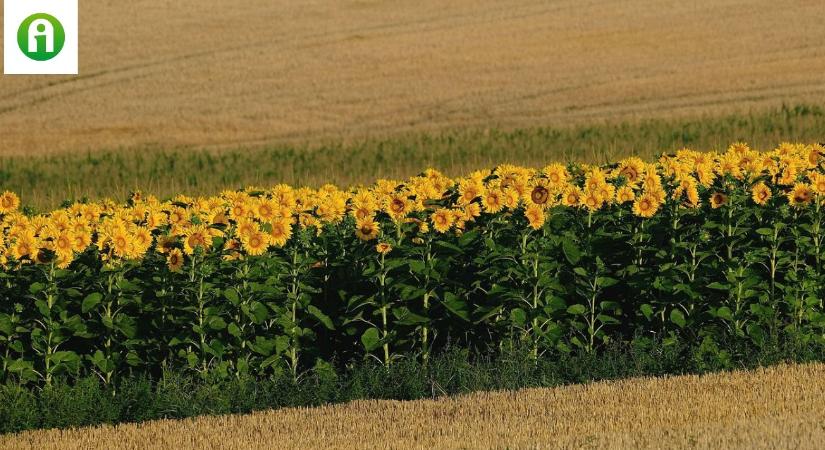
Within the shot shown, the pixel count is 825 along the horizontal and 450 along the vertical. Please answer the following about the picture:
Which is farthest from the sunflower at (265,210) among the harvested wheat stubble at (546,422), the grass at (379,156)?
the grass at (379,156)

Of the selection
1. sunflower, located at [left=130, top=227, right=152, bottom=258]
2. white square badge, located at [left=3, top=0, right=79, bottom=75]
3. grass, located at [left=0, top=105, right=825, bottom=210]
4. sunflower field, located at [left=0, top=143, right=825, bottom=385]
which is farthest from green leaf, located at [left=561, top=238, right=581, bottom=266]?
white square badge, located at [left=3, top=0, right=79, bottom=75]

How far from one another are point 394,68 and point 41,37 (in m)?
10.2

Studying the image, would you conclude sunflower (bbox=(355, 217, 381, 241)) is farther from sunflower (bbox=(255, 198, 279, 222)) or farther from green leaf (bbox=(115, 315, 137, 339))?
green leaf (bbox=(115, 315, 137, 339))

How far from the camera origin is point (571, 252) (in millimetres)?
10000

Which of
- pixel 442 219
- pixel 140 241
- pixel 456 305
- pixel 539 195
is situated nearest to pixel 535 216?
pixel 539 195

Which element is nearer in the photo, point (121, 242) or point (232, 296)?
point (232, 296)

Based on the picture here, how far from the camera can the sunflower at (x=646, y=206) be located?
397 inches

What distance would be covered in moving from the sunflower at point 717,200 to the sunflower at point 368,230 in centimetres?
231

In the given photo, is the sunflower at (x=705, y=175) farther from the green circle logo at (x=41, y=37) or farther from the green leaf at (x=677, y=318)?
the green circle logo at (x=41, y=37)

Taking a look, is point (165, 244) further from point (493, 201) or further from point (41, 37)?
point (41, 37)

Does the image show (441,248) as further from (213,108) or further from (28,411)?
(213,108)

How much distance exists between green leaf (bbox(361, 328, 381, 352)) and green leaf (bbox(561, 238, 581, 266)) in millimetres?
1388

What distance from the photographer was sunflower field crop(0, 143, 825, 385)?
378 inches

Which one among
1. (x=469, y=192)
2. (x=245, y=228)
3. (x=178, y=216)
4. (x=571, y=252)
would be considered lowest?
(x=571, y=252)
